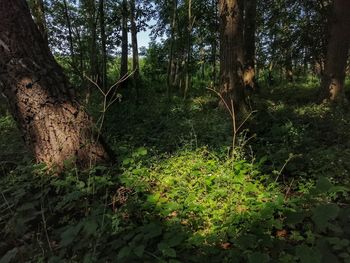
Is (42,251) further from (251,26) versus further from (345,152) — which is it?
(251,26)

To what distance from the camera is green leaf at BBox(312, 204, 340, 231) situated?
191 centimetres

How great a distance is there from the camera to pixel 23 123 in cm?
387

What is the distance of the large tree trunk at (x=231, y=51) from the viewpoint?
22.7ft

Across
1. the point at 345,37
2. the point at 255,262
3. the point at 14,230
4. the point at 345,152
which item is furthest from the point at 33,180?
the point at 345,37

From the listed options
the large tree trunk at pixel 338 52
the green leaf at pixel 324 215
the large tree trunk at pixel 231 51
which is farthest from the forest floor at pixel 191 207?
the large tree trunk at pixel 338 52

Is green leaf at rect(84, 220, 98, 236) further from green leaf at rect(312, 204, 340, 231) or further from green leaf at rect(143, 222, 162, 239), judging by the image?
green leaf at rect(312, 204, 340, 231)

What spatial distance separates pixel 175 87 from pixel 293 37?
664 centimetres

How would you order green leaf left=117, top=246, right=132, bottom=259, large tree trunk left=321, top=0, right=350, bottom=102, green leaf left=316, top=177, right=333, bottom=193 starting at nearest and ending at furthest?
green leaf left=316, top=177, right=333, bottom=193 → green leaf left=117, top=246, right=132, bottom=259 → large tree trunk left=321, top=0, right=350, bottom=102

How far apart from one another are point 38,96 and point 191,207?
202cm

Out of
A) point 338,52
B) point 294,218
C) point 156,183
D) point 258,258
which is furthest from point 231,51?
point 258,258

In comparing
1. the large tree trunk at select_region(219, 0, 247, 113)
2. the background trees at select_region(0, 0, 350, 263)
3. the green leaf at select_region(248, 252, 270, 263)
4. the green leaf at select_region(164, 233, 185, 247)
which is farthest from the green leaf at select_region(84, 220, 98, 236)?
the large tree trunk at select_region(219, 0, 247, 113)

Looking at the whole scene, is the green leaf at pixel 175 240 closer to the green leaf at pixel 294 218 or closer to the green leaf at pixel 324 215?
the green leaf at pixel 294 218

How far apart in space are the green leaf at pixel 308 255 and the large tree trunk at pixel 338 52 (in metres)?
7.39

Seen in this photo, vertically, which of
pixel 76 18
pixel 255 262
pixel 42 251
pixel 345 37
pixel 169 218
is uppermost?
pixel 76 18
